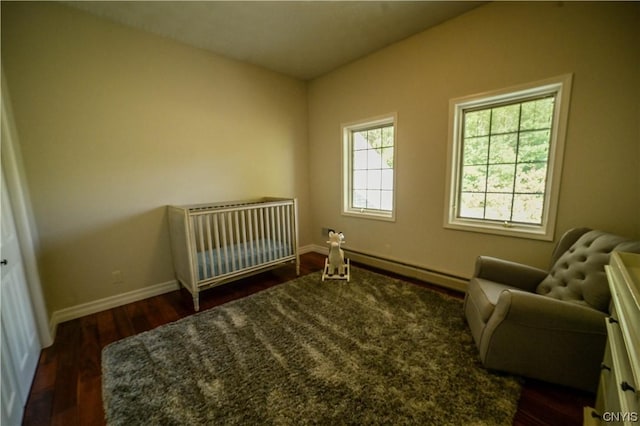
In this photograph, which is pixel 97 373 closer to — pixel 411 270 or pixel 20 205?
pixel 20 205

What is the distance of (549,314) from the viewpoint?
4.39 ft

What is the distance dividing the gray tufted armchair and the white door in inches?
97.4

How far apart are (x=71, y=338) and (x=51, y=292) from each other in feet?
1.62

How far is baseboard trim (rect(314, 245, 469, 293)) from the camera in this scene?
261 centimetres

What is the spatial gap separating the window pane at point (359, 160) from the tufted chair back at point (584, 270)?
221 cm

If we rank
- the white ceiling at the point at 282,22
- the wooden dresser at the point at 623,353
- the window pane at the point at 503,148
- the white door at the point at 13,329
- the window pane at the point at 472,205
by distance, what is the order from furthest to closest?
the window pane at the point at 472,205 < the window pane at the point at 503,148 < the white ceiling at the point at 282,22 < the white door at the point at 13,329 < the wooden dresser at the point at 623,353

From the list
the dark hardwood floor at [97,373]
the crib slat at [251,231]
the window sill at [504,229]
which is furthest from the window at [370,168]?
the crib slat at [251,231]

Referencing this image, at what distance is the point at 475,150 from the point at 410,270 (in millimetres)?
1459

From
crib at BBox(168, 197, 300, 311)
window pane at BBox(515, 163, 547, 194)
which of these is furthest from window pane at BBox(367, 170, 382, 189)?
window pane at BBox(515, 163, 547, 194)

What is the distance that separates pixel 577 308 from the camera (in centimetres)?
Answer: 131

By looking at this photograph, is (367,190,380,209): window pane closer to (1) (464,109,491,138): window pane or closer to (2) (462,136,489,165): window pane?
(2) (462,136,489,165): window pane

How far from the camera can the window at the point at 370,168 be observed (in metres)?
3.14

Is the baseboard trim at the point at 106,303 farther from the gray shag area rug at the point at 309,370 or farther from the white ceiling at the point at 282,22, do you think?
the white ceiling at the point at 282,22

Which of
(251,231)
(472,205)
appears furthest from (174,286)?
(472,205)
